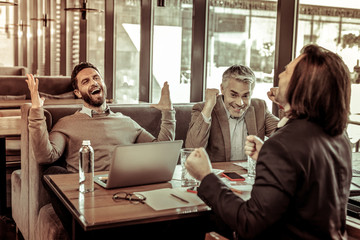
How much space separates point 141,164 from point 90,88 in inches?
43.2

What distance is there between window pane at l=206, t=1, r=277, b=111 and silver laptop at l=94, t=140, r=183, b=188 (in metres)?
1.71

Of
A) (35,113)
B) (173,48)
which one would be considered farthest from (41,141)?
(173,48)

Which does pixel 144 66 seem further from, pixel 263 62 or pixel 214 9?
pixel 263 62

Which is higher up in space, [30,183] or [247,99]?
[247,99]

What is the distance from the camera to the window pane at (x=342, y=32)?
2.76 meters

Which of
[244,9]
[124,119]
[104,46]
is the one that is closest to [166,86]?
[124,119]

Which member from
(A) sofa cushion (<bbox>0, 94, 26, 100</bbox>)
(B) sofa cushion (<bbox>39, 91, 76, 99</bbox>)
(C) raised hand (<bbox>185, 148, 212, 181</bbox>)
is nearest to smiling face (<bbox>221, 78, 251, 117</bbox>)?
(C) raised hand (<bbox>185, 148, 212, 181</bbox>)

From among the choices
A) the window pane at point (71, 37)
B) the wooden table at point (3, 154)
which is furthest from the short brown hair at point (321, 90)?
the window pane at point (71, 37)

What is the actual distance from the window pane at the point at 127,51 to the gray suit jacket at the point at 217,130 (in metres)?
3.03

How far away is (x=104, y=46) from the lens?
6645 millimetres

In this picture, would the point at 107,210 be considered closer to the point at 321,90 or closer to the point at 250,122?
the point at 321,90

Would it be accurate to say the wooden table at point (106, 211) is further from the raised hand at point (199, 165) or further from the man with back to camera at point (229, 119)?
the man with back to camera at point (229, 119)

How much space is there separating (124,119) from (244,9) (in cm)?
153

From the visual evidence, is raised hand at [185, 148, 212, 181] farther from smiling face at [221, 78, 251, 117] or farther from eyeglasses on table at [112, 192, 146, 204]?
smiling face at [221, 78, 251, 117]
